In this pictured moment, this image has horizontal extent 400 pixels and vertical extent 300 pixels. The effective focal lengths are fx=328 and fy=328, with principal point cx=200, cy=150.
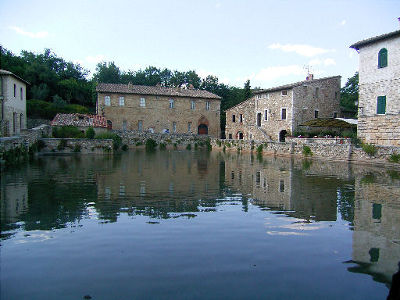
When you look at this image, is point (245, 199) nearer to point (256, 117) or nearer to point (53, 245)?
point (53, 245)

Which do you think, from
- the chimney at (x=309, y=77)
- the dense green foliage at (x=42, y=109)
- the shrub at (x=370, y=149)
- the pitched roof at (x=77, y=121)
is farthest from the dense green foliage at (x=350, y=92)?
the dense green foliage at (x=42, y=109)

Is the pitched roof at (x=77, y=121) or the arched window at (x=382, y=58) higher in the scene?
the arched window at (x=382, y=58)

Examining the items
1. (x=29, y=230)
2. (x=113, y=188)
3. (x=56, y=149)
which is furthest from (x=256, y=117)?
(x=29, y=230)

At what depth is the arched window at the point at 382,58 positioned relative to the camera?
77.3ft

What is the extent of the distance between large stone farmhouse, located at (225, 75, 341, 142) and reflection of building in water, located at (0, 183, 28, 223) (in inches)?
1167

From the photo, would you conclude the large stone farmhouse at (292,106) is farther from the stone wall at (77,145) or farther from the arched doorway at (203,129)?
the stone wall at (77,145)

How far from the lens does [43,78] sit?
1825 inches

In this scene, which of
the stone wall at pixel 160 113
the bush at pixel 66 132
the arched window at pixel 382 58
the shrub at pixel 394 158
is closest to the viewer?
the shrub at pixel 394 158

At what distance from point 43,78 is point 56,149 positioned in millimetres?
23514

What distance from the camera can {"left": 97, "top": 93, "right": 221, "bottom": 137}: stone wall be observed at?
44.2 m

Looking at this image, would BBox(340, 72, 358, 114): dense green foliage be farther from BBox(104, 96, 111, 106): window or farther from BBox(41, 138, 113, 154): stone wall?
BBox(41, 138, 113, 154): stone wall

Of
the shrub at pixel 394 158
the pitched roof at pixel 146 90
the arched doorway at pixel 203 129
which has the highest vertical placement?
the pitched roof at pixel 146 90

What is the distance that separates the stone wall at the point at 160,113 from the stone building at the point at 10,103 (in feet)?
51.6

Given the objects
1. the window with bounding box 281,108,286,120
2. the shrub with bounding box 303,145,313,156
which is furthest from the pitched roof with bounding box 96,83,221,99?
the shrub with bounding box 303,145,313,156
